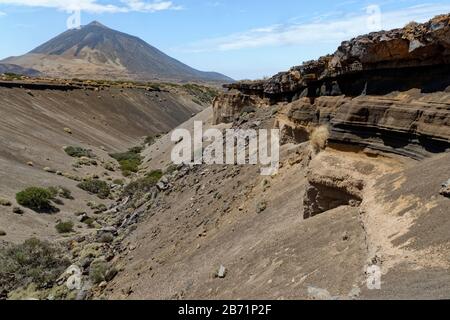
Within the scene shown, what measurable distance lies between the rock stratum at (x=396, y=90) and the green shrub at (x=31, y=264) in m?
11.7

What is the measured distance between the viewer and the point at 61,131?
2094 inches

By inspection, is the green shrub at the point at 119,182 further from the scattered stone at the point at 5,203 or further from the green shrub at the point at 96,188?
the scattered stone at the point at 5,203

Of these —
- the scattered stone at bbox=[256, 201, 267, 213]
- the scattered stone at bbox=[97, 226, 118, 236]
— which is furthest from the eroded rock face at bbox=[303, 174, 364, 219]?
the scattered stone at bbox=[97, 226, 118, 236]

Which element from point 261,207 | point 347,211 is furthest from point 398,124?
point 261,207

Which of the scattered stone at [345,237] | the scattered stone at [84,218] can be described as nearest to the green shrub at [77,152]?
the scattered stone at [84,218]

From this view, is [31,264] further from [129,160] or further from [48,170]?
[129,160]

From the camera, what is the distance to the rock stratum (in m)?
10.0

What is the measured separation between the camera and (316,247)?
10008mm

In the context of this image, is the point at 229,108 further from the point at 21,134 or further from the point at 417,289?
the point at 417,289

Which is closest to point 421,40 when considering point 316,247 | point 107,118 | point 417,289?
point 316,247

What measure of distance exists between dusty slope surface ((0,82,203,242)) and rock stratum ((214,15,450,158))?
17202 mm

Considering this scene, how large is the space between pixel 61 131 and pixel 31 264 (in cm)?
3564

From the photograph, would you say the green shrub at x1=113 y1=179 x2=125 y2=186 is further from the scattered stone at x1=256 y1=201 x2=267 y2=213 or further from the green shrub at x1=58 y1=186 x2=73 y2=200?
the scattered stone at x1=256 y1=201 x2=267 y2=213
